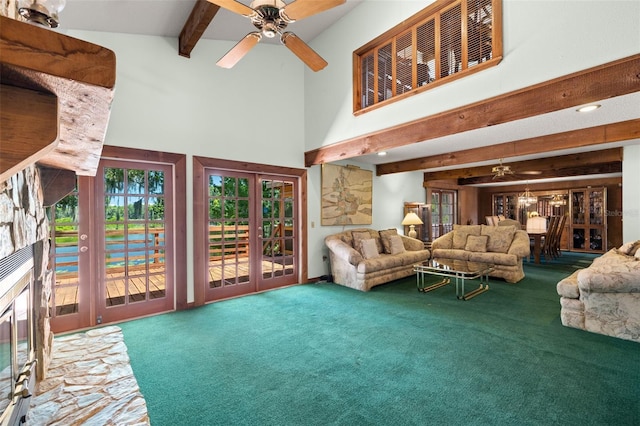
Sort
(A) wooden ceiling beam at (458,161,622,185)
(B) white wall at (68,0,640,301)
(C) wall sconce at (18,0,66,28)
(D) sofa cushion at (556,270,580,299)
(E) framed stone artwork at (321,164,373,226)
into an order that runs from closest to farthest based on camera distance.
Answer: (C) wall sconce at (18,0,66,28), (B) white wall at (68,0,640,301), (D) sofa cushion at (556,270,580,299), (E) framed stone artwork at (321,164,373,226), (A) wooden ceiling beam at (458,161,622,185)

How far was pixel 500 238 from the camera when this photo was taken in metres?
5.75

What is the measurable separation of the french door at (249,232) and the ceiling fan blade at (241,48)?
1.72 metres

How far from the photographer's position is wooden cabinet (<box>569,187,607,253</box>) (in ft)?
29.9

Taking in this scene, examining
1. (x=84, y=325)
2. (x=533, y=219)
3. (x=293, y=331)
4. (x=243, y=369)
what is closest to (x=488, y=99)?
(x=293, y=331)

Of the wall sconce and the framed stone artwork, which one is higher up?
the wall sconce

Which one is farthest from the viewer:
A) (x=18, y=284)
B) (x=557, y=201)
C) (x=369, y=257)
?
(x=557, y=201)

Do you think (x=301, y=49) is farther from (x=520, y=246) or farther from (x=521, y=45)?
(x=520, y=246)

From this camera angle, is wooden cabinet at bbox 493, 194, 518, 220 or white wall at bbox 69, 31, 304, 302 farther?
wooden cabinet at bbox 493, 194, 518, 220

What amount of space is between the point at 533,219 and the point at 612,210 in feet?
13.1

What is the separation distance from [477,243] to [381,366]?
4.33 meters

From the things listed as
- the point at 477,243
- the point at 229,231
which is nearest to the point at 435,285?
the point at 477,243

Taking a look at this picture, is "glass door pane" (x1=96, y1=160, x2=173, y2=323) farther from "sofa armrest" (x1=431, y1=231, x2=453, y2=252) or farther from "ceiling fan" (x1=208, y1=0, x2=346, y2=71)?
"sofa armrest" (x1=431, y1=231, x2=453, y2=252)

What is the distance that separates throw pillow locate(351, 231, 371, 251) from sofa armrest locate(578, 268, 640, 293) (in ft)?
9.78

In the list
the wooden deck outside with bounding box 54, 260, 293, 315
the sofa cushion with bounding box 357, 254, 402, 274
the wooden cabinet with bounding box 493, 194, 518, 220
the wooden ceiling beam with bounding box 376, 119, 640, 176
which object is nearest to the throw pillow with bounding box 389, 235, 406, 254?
the sofa cushion with bounding box 357, 254, 402, 274
